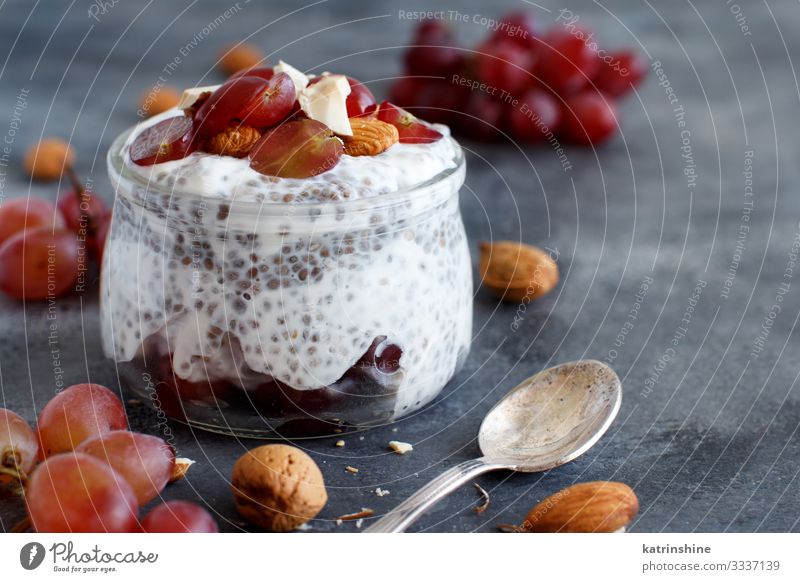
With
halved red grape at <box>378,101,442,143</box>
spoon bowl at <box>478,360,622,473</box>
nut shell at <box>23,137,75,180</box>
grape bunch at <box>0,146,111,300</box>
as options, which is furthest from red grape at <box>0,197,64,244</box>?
spoon bowl at <box>478,360,622,473</box>

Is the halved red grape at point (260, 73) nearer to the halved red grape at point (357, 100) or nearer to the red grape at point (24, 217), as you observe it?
Answer: the halved red grape at point (357, 100)

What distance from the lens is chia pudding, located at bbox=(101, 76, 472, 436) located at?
0.77 meters

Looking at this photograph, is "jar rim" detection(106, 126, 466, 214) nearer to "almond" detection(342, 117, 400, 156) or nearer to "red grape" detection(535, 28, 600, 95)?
"almond" detection(342, 117, 400, 156)

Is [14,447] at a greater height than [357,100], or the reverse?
[357,100]

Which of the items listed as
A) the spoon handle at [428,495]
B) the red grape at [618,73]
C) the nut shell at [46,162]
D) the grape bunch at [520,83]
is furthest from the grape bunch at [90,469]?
the red grape at [618,73]

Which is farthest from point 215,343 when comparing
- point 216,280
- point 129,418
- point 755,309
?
point 755,309

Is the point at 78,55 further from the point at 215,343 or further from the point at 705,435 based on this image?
the point at 705,435

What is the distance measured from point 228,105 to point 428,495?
37 cm

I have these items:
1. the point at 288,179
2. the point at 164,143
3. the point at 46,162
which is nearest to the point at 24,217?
the point at 46,162

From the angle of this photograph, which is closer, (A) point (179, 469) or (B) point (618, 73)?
(A) point (179, 469)

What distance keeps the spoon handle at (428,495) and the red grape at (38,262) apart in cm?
57

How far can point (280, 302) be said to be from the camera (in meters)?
0.78

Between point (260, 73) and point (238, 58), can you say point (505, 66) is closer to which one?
point (238, 58)

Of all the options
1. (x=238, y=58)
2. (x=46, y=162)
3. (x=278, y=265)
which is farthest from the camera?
(x=238, y=58)
